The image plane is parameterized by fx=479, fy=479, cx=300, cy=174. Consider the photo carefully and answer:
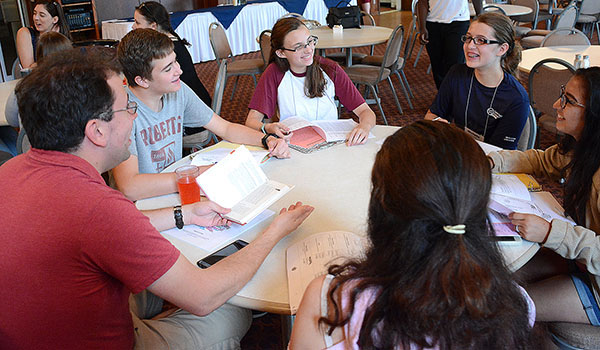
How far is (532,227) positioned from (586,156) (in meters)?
0.38

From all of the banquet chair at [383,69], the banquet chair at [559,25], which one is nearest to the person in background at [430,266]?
the banquet chair at [383,69]

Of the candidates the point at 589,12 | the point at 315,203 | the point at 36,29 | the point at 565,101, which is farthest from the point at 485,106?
the point at 589,12

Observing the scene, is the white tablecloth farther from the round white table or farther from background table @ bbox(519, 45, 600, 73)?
the round white table

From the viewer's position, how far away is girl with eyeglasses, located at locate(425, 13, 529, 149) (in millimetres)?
2162

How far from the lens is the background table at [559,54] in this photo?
11.3ft

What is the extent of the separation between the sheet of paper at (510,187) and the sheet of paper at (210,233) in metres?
0.72

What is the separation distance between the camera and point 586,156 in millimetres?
1471

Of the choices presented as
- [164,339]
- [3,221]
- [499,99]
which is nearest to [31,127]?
[3,221]

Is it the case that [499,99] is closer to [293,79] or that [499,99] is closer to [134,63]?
[293,79]

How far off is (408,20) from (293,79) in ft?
28.5

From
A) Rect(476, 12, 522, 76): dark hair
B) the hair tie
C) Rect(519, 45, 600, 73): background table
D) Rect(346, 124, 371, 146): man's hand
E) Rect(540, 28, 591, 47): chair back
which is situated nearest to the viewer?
the hair tie

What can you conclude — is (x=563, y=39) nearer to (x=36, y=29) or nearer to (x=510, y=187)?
(x=510, y=187)

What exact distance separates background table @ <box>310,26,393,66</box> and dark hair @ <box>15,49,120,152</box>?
3299 mm

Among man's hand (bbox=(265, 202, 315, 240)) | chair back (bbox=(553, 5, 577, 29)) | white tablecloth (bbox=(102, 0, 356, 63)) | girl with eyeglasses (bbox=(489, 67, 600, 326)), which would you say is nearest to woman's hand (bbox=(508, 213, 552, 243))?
girl with eyeglasses (bbox=(489, 67, 600, 326))
